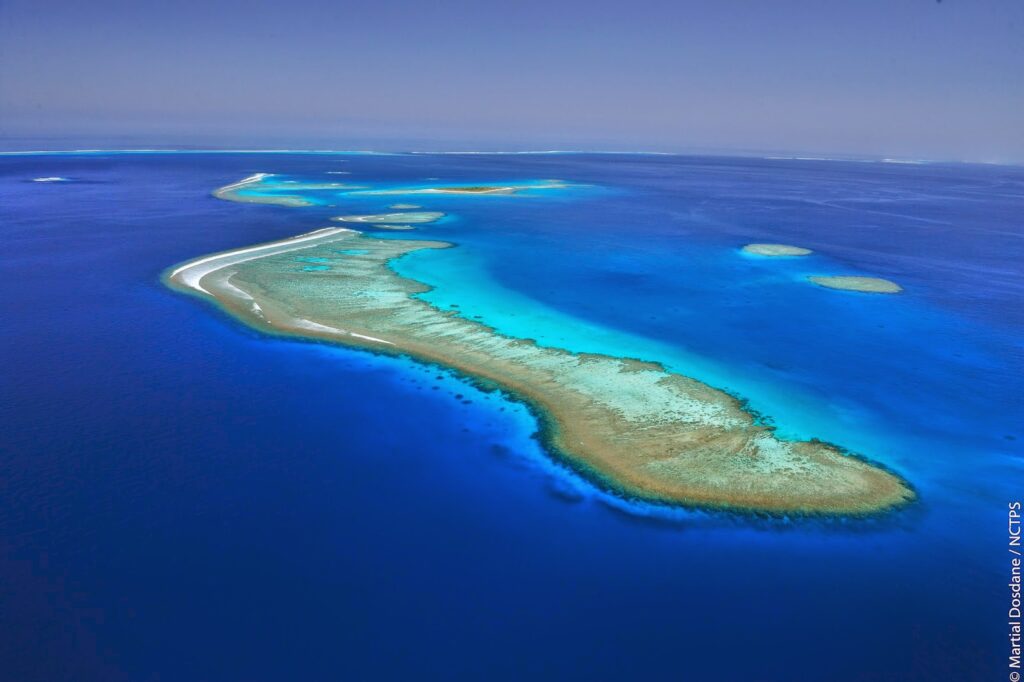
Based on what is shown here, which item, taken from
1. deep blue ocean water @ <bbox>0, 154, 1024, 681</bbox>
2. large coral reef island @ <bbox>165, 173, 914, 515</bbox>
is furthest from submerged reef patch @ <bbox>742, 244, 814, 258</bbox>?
large coral reef island @ <bbox>165, 173, 914, 515</bbox>

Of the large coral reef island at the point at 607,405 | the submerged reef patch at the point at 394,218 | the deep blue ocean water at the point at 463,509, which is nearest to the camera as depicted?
the deep blue ocean water at the point at 463,509

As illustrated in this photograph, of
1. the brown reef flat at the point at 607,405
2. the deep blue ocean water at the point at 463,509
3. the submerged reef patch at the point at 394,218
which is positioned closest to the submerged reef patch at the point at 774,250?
the deep blue ocean water at the point at 463,509

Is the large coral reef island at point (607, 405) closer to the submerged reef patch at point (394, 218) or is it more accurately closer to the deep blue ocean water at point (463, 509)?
the deep blue ocean water at point (463, 509)

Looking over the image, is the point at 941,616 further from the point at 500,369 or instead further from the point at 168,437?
the point at 168,437

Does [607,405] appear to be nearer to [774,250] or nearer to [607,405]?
[607,405]

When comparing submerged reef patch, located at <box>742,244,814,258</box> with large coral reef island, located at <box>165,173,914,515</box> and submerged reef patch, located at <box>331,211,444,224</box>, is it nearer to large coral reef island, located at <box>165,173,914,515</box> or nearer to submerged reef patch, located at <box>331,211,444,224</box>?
large coral reef island, located at <box>165,173,914,515</box>

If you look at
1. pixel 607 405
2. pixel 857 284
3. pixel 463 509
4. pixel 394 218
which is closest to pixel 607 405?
pixel 607 405
